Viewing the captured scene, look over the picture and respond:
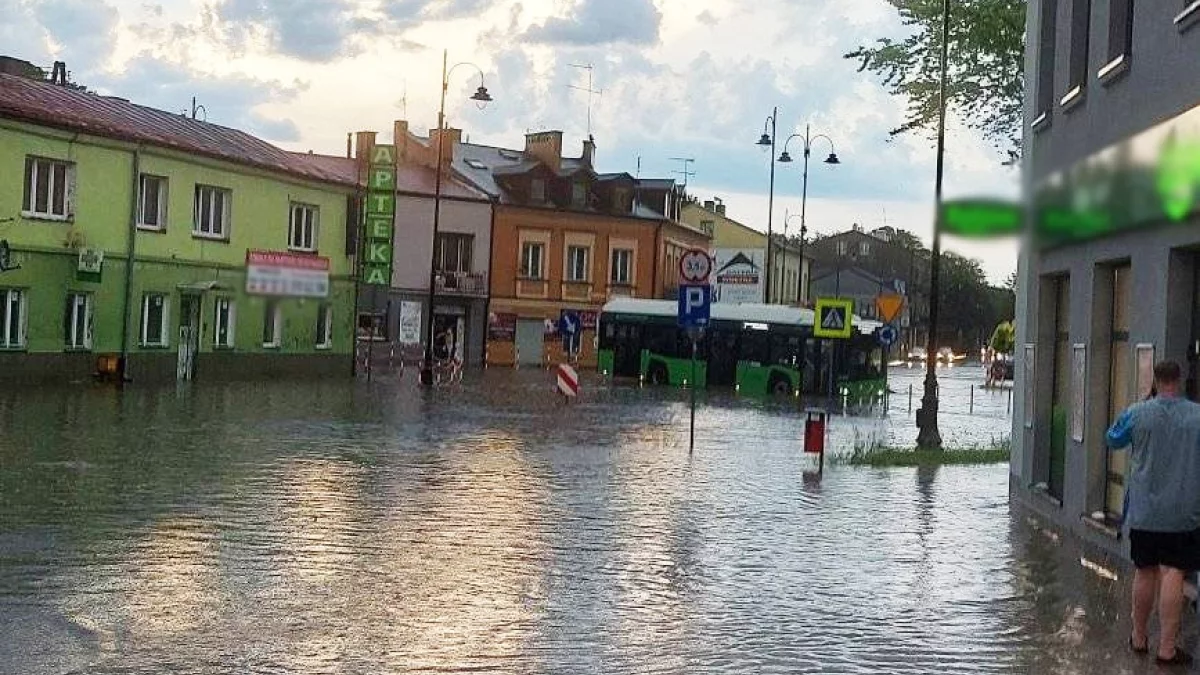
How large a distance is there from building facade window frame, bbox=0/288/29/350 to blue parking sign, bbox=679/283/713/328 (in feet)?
58.7

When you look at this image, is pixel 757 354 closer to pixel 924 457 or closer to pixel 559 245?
pixel 559 245

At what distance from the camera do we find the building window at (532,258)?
246ft

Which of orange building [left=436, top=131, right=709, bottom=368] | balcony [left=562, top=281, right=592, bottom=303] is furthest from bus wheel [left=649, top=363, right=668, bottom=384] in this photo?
balcony [left=562, top=281, right=592, bottom=303]

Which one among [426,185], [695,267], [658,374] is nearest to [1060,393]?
[695,267]

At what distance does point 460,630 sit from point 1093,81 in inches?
293

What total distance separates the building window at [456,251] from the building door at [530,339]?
395 cm

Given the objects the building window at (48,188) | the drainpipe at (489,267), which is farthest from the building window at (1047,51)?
the drainpipe at (489,267)

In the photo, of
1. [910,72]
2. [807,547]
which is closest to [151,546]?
[807,547]

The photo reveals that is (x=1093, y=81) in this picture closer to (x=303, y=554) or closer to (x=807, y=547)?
(x=807, y=547)

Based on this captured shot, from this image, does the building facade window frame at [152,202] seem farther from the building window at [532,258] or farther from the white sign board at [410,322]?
the building window at [532,258]

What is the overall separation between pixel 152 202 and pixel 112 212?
4831 millimetres

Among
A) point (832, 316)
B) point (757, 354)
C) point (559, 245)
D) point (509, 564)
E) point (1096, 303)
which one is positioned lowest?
point (509, 564)

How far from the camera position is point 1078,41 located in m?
14.1

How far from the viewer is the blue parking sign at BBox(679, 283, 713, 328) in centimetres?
2456
